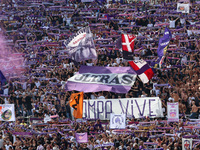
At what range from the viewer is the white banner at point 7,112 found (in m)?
22.9

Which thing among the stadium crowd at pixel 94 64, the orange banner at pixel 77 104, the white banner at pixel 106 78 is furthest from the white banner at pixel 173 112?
the orange banner at pixel 77 104

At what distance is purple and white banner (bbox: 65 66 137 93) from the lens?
2414 cm

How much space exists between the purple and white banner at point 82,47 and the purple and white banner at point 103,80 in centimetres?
61

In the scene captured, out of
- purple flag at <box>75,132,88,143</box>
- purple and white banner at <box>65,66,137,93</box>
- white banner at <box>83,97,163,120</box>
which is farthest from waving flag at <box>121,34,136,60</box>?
purple flag at <box>75,132,88,143</box>

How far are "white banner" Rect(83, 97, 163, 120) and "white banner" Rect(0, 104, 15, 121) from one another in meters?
2.89

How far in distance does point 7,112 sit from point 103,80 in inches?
172

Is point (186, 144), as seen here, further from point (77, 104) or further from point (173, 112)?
point (77, 104)

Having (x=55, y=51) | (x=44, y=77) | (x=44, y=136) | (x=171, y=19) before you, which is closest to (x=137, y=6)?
(x=171, y=19)

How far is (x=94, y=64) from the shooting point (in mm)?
26188

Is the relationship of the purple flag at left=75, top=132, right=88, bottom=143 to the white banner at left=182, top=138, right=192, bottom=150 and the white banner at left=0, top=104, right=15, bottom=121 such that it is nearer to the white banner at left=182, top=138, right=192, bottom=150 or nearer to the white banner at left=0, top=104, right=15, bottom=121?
the white banner at left=0, top=104, right=15, bottom=121

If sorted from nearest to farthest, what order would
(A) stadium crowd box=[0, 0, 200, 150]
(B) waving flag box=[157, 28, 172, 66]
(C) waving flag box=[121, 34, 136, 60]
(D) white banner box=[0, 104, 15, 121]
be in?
1. (A) stadium crowd box=[0, 0, 200, 150]
2. (D) white banner box=[0, 104, 15, 121]
3. (B) waving flag box=[157, 28, 172, 66]
4. (C) waving flag box=[121, 34, 136, 60]

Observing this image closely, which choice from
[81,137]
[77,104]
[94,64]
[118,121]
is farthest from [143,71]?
[81,137]

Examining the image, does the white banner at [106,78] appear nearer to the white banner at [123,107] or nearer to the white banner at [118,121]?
the white banner at [123,107]

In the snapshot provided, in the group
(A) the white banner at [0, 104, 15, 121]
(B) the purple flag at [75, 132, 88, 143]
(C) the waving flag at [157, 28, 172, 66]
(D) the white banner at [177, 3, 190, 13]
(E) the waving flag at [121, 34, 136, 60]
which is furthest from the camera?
(D) the white banner at [177, 3, 190, 13]
